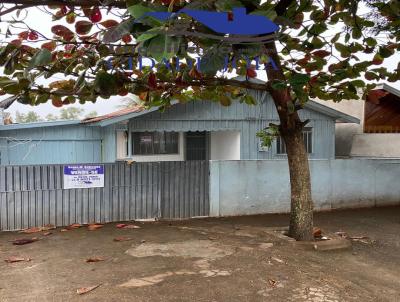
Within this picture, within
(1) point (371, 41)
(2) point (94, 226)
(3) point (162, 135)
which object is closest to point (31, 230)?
(2) point (94, 226)

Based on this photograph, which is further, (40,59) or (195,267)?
(195,267)

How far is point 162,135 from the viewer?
13.5 m

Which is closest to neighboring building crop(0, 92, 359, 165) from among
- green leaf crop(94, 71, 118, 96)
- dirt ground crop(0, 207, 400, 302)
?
dirt ground crop(0, 207, 400, 302)

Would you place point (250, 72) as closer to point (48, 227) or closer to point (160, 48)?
point (160, 48)

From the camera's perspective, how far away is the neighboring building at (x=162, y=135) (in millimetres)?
11750

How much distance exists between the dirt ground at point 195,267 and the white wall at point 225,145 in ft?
18.4

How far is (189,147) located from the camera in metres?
14.2

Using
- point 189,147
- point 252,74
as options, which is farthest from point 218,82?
point 189,147

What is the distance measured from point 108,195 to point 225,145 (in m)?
6.40

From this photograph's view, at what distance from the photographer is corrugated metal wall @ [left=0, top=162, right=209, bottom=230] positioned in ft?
25.8

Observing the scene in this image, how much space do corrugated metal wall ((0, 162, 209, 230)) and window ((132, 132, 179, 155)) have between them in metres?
4.07

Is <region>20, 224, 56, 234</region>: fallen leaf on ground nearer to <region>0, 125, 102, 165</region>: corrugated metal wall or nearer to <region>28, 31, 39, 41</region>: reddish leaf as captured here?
<region>0, 125, 102, 165</region>: corrugated metal wall

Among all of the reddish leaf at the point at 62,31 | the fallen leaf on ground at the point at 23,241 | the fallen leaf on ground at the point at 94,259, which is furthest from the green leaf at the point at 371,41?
the fallen leaf on ground at the point at 23,241

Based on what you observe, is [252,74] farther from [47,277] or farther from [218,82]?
[47,277]
